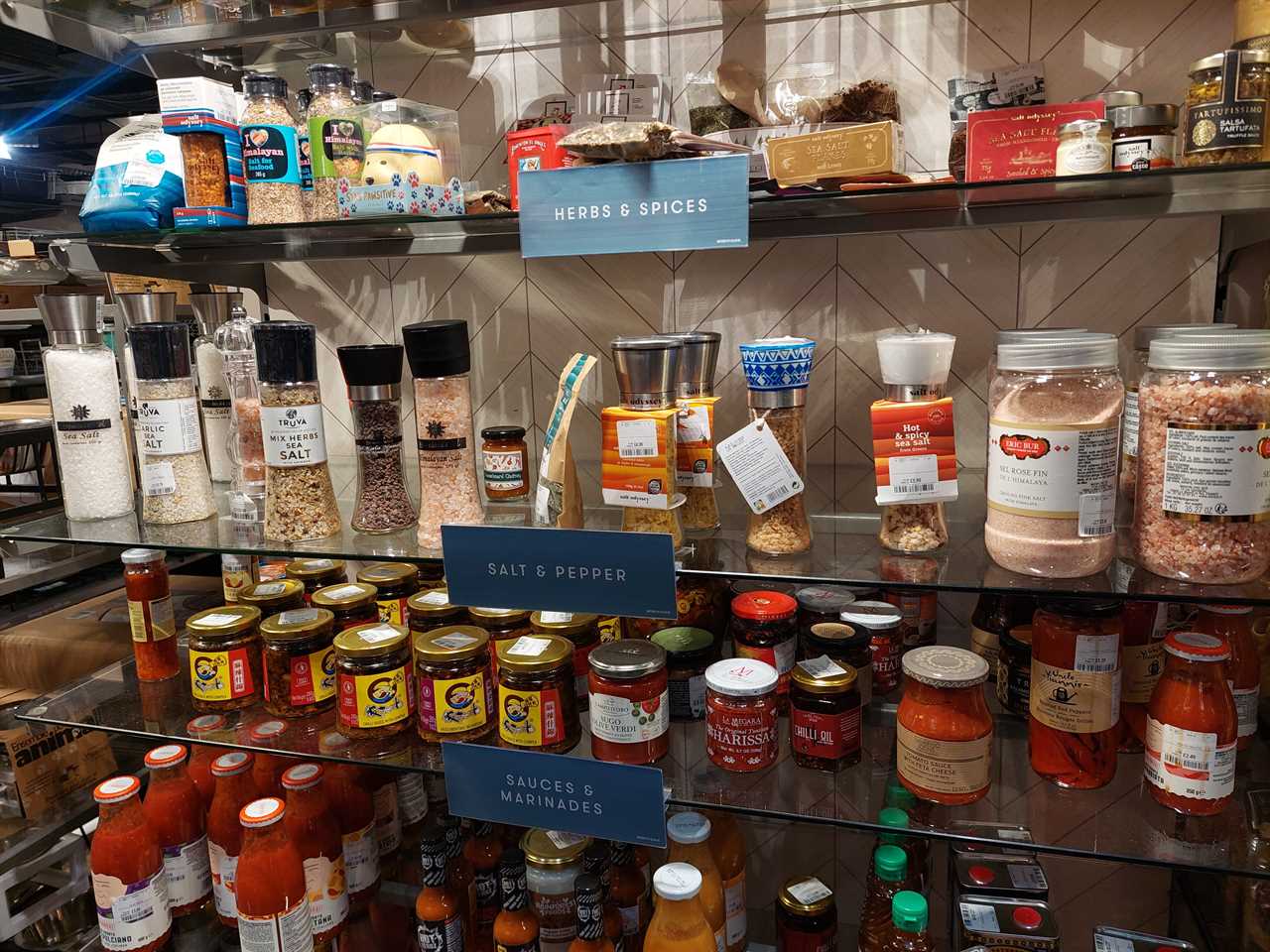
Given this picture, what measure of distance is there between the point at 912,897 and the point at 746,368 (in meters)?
0.69

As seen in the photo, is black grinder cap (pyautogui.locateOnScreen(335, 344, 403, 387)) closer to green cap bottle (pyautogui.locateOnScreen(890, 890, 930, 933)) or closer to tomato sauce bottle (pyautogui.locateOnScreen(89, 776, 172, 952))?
tomato sauce bottle (pyautogui.locateOnScreen(89, 776, 172, 952))

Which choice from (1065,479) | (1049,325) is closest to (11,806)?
(1065,479)

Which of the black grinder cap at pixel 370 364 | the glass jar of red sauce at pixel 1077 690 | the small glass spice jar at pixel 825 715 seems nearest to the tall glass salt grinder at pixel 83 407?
the black grinder cap at pixel 370 364

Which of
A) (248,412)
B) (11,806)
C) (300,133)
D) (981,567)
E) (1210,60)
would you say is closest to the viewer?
(1210,60)

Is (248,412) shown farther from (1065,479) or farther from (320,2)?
(1065,479)

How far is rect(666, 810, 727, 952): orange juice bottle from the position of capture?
3.61 ft

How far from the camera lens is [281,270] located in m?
1.64

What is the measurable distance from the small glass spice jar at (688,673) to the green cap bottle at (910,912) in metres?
0.35

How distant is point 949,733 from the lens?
1025 millimetres

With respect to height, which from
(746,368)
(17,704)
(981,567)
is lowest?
(17,704)

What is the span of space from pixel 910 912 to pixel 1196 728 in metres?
0.39

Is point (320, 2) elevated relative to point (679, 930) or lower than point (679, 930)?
elevated

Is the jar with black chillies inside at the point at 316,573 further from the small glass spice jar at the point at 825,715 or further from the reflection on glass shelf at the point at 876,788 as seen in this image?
the small glass spice jar at the point at 825,715

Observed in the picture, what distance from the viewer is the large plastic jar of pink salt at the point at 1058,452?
903 millimetres
